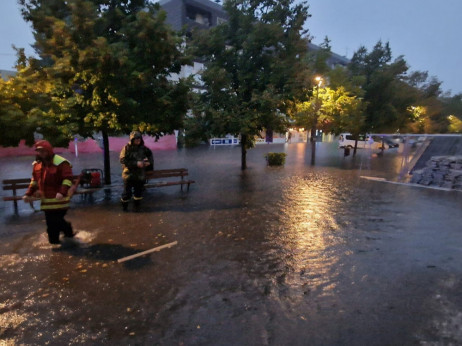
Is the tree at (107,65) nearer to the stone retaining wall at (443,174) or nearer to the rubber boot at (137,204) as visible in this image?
the rubber boot at (137,204)

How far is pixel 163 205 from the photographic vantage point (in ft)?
29.7

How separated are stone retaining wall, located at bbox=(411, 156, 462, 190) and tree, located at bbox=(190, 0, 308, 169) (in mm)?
6555

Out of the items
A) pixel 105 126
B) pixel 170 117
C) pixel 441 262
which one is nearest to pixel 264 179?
pixel 170 117

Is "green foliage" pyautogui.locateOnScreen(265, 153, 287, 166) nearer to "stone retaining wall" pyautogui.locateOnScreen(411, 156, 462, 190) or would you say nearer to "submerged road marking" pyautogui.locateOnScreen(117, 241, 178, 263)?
"stone retaining wall" pyautogui.locateOnScreen(411, 156, 462, 190)

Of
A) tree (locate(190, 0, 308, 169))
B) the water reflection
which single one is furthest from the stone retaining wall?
tree (locate(190, 0, 308, 169))

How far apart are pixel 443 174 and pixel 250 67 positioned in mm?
9809

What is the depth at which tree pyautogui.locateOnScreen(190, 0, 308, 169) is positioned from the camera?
13.9 m

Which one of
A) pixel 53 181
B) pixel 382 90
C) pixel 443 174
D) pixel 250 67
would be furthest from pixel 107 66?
pixel 382 90

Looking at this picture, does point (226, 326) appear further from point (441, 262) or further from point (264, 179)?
point (264, 179)

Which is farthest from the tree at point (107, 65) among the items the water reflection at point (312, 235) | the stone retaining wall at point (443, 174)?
the stone retaining wall at point (443, 174)

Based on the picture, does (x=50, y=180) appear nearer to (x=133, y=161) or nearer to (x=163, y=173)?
(x=133, y=161)

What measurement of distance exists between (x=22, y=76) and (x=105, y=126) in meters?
2.72

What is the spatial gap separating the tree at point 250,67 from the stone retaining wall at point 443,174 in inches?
258

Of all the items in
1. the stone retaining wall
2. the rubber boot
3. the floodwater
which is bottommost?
the floodwater
